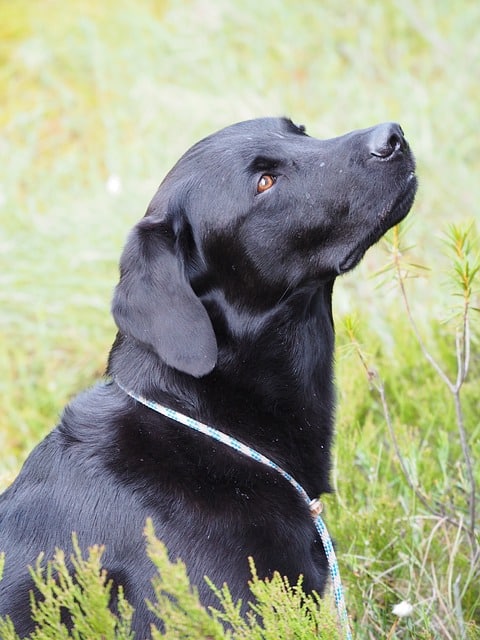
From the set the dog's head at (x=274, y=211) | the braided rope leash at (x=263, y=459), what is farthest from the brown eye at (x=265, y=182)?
the braided rope leash at (x=263, y=459)

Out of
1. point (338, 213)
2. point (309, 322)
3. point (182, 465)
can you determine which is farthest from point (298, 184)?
point (182, 465)

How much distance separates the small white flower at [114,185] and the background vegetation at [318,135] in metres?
0.03

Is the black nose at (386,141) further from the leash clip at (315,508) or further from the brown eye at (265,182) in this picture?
the leash clip at (315,508)

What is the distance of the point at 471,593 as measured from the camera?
2832mm

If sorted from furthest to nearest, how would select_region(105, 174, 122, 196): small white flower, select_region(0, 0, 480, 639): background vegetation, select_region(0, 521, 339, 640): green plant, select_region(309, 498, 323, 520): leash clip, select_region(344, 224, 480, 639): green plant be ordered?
select_region(105, 174, 122, 196): small white flower < select_region(0, 0, 480, 639): background vegetation < select_region(309, 498, 323, 520): leash clip < select_region(344, 224, 480, 639): green plant < select_region(0, 521, 339, 640): green plant

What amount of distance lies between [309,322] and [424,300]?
1.90 m

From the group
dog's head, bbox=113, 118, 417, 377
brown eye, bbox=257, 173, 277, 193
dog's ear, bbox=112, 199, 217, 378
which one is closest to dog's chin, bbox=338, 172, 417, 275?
dog's head, bbox=113, 118, 417, 377

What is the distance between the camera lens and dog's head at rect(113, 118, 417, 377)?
2680 mm

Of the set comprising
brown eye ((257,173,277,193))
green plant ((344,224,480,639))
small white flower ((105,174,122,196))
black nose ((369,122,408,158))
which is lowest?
green plant ((344,224,480,639))

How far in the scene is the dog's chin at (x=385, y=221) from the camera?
2.69 m

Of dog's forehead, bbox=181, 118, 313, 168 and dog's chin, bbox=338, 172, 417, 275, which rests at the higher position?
dog's forehead, bbox=181, 118, 313, 168

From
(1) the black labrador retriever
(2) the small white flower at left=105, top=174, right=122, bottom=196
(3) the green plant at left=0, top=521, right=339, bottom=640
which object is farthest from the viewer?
(2) the small white flower at left=105, top=174, right=122, bottom=196

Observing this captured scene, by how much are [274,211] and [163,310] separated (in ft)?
1.57

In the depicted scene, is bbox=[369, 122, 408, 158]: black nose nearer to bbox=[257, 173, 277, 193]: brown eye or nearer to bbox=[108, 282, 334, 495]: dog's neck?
bbox=[257, 173, 277, 193]: brown eye
